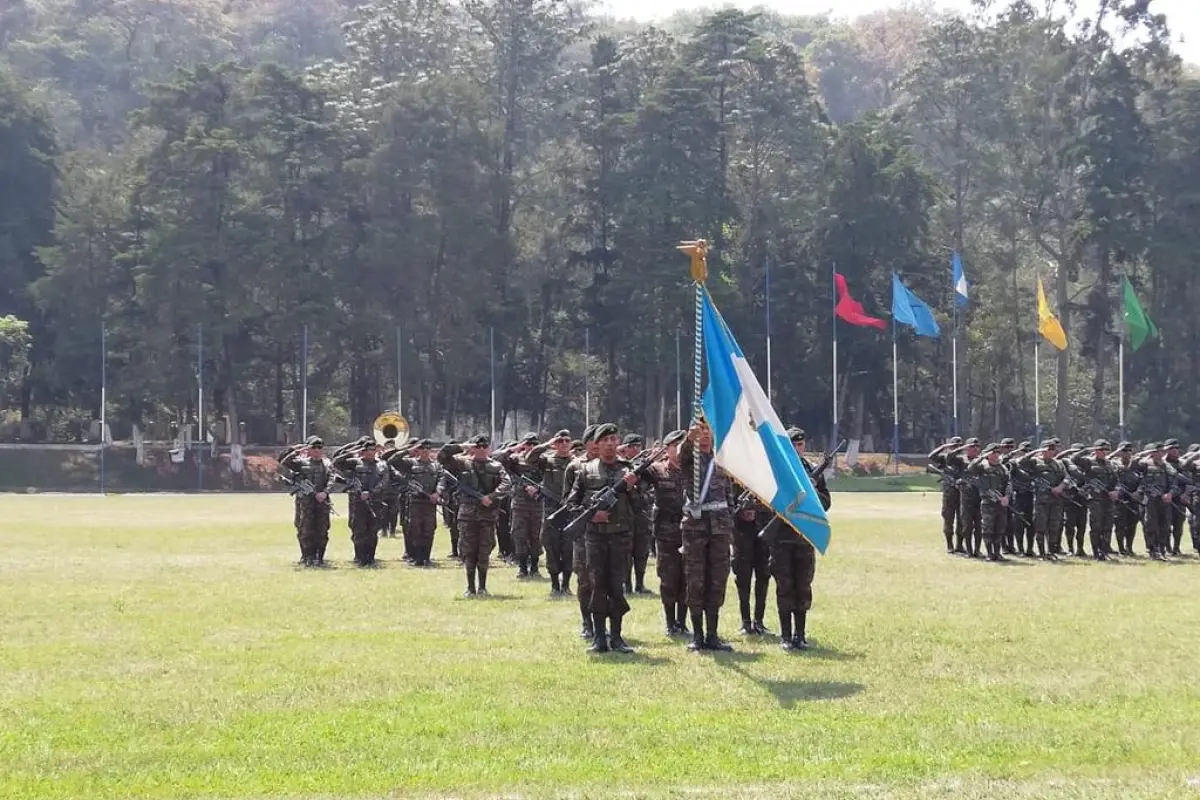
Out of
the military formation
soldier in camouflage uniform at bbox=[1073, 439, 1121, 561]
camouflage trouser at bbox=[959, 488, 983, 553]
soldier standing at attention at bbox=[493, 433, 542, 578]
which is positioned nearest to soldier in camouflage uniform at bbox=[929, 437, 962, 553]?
camouflage trouser at bbox=[959, 488, 983, 553]

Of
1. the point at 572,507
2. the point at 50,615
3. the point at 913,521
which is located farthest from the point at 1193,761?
the point at 913,521

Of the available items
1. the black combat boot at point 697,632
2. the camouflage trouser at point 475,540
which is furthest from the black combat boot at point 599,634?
the camouflage trouser at point 475,540

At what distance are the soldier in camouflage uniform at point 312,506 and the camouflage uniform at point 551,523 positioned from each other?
4.37m

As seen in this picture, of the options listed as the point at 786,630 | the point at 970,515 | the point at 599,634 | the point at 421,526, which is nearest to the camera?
the point at 599,634

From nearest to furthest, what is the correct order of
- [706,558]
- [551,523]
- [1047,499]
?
[706,558]
[551,523]
[1047,499]

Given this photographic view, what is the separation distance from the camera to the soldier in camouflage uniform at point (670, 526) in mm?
14633

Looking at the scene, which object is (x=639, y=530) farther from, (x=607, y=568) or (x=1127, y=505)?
(x=1127, y=505)

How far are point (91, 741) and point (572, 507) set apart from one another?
16.9ft

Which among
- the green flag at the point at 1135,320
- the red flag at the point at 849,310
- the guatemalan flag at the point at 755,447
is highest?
the red flag at the point at 849,310

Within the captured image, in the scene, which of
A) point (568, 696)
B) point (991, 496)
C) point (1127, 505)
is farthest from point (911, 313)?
point (568, 696)

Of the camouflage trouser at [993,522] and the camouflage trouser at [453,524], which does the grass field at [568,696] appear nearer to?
the camouflage trouser at [993,522]

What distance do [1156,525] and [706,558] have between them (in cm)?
1493

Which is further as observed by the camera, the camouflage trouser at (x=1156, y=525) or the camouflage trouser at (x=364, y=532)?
the camouflage trouser at (x=1156, y=525)

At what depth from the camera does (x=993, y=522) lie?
24812mm
